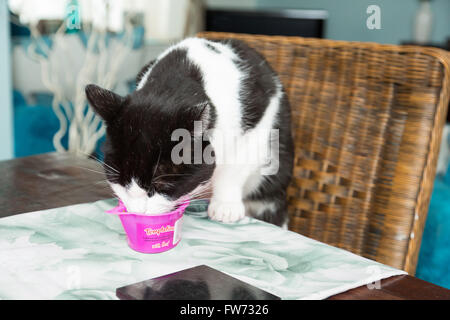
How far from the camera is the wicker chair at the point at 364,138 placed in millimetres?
1180

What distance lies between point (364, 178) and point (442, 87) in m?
0.31

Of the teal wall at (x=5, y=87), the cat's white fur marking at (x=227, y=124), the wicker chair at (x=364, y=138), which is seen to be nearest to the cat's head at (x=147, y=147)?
the cat's white fur marking at (x=227, y=124)

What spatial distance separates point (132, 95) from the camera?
3.11 ft

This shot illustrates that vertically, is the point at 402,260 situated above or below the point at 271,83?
below

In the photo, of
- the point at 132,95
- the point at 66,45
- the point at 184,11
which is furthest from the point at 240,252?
the point at 184,11

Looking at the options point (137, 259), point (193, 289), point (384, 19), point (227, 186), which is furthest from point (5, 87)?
point (384, 19)

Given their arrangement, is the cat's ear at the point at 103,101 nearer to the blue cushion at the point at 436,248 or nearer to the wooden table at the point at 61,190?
the wooden table at the point at 61,190

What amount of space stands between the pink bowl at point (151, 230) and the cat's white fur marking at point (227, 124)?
18 cm

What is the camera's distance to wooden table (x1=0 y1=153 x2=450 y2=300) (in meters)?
0.66

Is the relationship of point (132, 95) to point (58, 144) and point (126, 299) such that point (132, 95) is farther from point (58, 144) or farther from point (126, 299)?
point (58, 144)

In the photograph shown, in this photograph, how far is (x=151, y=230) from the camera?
2.56 ft

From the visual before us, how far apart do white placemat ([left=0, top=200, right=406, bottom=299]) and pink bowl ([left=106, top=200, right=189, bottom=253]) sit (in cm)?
1

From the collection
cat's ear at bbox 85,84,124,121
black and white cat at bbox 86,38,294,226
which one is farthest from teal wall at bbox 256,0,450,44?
cat's ear at bbox 85,84,124,121

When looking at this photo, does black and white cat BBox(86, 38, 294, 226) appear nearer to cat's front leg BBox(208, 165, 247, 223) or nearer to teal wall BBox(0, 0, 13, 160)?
cat's front leg BBox(208, 165, 247, 223)
